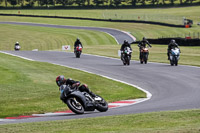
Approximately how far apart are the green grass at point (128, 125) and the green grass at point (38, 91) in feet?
11.0

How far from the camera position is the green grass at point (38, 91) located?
1483 centimetres

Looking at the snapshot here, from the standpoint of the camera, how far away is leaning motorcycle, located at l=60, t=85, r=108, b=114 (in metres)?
13.3

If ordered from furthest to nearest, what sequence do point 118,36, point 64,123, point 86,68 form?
point 118,36, point 86,68, point 64,123

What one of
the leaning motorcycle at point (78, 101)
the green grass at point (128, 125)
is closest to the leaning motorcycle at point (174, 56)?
the leaning motorcycle at point (78, 101)

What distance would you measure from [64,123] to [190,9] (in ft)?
353

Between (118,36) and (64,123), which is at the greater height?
(64,123)

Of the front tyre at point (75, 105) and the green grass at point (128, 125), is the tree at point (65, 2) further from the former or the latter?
the green grass at point (128, 125)

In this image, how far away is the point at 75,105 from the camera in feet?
44.0

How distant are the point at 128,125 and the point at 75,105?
127 inches

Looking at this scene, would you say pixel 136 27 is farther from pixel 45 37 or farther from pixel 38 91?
pixel 38 91

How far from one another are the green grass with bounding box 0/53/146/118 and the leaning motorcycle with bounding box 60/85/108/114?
147 cm

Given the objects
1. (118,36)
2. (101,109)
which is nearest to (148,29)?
(118,36)

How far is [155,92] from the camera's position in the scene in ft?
60.4

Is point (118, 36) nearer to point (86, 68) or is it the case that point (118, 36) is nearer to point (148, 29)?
point (148, 29)
